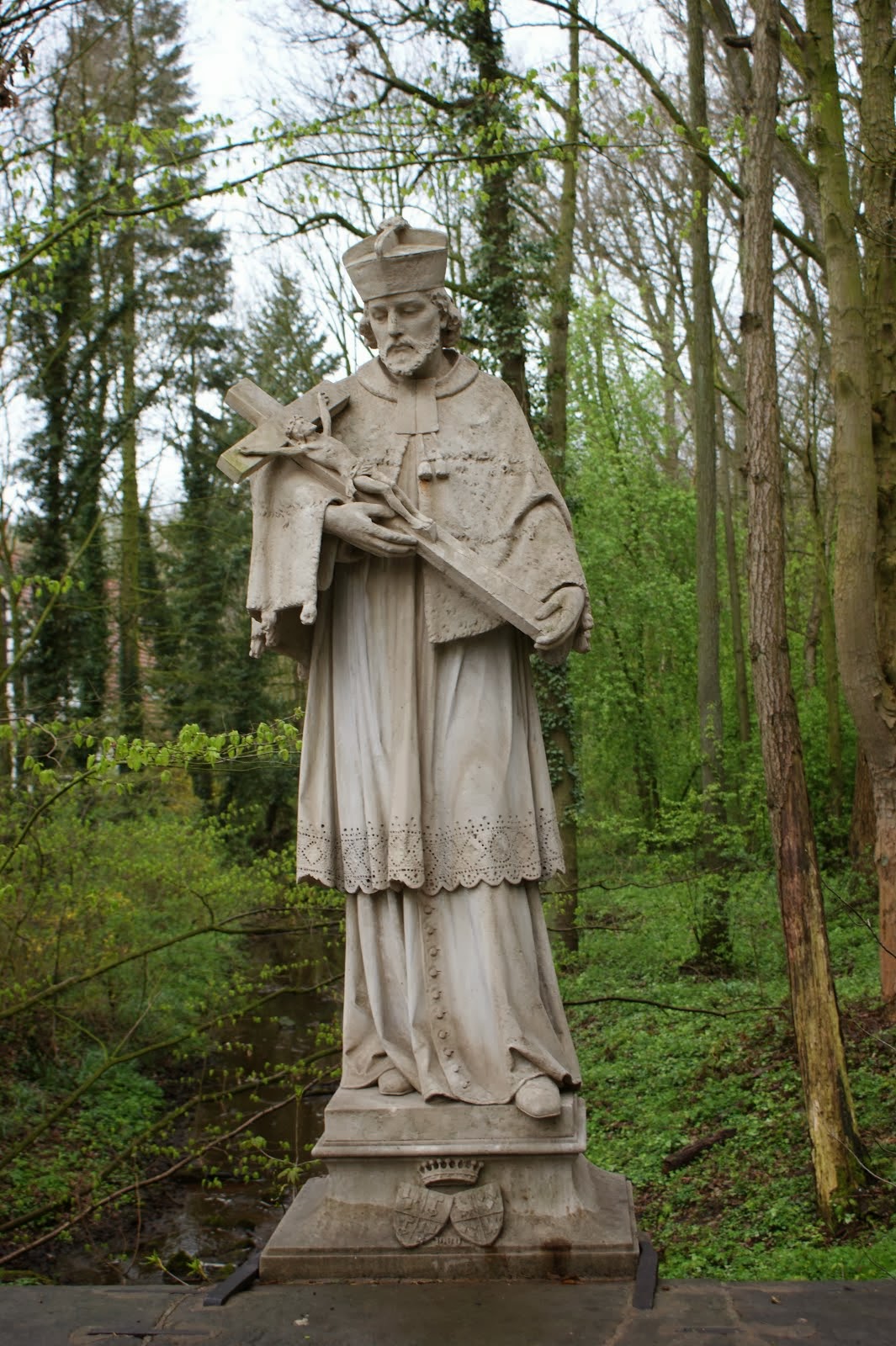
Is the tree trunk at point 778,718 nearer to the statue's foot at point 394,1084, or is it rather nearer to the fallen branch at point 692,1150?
the fallen branch at point 692,1150

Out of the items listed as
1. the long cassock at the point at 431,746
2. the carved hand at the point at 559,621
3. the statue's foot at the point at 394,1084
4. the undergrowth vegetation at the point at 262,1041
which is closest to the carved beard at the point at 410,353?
the long cassock at the point at 431,746

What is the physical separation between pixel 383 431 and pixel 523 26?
10.1 m

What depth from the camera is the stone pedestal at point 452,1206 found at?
357 cm

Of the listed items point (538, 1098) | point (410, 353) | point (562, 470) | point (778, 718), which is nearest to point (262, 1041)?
point (562, 470)

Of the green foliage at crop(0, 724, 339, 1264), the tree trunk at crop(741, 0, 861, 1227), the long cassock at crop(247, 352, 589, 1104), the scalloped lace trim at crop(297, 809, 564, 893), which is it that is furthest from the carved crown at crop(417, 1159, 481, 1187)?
the tree trunk at crop(741, 0, 861, 1227)

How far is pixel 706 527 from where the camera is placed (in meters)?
14.3

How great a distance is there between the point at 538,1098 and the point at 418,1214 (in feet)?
1.50

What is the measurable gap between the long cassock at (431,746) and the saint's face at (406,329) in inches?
4.6

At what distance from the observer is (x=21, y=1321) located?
137 inches

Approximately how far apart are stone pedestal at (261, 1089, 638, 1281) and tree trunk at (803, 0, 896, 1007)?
5039 millimetres

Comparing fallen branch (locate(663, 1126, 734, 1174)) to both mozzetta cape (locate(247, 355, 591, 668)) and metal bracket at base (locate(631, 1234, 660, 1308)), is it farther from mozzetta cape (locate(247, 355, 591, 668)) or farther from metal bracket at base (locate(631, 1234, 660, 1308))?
mozzetta cape (locate(247, 355, 591, 668))

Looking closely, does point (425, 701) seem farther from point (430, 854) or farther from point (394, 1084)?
point (394, 1084)

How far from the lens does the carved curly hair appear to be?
13.6ft

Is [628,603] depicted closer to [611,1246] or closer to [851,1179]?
[851,1179]
